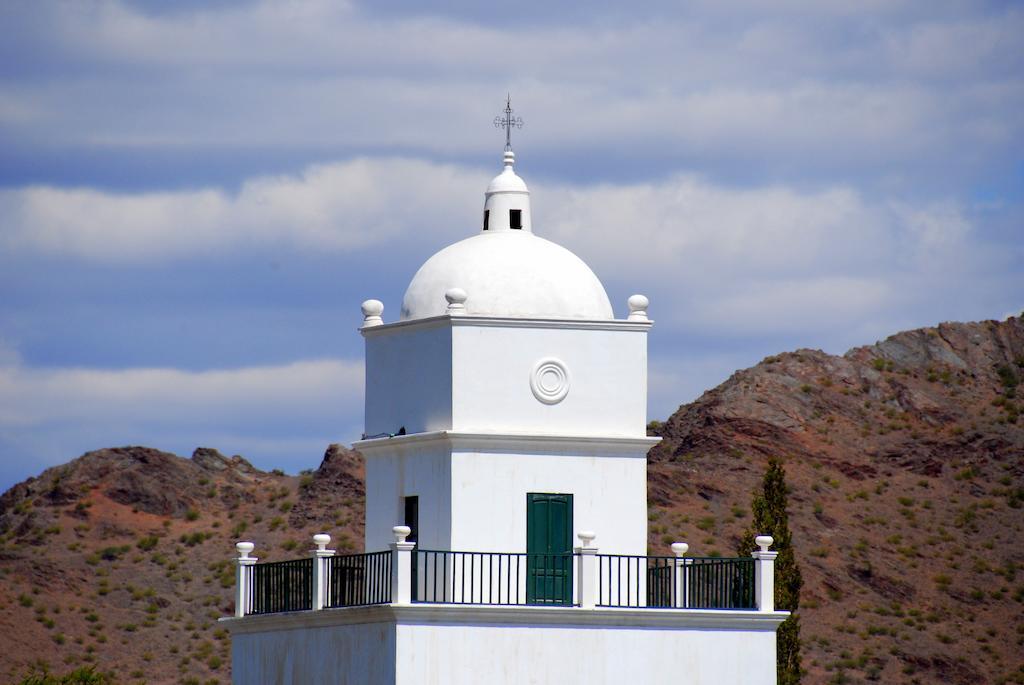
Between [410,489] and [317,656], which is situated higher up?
[410,489]

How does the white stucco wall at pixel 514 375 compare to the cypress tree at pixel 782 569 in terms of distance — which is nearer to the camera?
the white stucco wall at pixel 514 375

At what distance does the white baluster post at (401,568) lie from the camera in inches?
1091

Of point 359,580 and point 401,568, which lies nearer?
point 401,568

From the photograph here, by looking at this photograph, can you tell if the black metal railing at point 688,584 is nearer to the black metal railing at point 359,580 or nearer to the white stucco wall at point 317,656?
the black metal railing at point 359,580

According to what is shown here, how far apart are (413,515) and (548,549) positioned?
2.07m

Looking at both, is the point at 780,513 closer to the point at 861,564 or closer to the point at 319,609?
the point at 861,564

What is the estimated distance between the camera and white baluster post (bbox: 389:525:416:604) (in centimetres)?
2770

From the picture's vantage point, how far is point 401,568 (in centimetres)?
2773

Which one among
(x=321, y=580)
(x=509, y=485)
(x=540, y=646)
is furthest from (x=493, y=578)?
(x=321, y=580)

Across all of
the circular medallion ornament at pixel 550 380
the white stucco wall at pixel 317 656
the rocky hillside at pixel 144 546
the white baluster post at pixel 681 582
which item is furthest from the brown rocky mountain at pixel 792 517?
the circular medallion ornament at pixel 550 380

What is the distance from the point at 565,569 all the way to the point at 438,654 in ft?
8.07

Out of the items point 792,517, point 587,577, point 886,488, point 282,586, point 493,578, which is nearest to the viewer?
point 587,577

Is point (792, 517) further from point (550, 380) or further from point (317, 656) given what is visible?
point (317, 656)

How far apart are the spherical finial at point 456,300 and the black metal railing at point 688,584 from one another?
3972 mm
